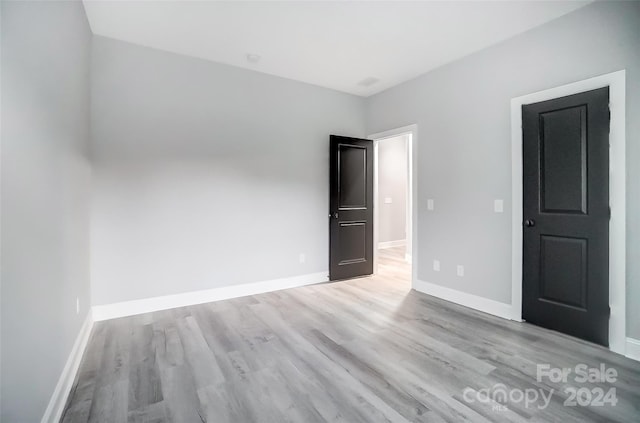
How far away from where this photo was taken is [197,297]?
348 centimetres

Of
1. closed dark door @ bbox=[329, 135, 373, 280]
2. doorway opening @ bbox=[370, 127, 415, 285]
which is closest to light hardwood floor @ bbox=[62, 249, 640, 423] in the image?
closed dark door @ bbox=[329, 135, 373, 280]

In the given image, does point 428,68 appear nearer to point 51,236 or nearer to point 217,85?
point 217,85

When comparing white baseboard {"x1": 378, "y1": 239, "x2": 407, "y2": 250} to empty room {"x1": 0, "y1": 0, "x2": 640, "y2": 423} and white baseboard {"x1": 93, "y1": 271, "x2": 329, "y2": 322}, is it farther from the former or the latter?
white baseboard {"x1": 93, "y1": 271, "x2": 329, "y2": 322}

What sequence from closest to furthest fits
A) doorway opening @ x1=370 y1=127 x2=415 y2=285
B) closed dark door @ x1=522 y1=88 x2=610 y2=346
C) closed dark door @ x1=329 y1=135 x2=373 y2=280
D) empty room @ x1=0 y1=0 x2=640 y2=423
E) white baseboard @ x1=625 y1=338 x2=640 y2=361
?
empty room @ x1=0 y1=0 x2=640 y2=423 < white baseboard @ x1=625 y1=338 x2=640 y2=361 < closed dark door @ x1=522 y1=88 x2=610 y2=346 < closed dark door @ x1=329 y1=135 x2=373 y2=280 < doorway opening @ x1=370 y1=127 x2=415 y2=285

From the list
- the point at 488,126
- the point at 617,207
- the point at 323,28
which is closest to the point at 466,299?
the point at 617,207

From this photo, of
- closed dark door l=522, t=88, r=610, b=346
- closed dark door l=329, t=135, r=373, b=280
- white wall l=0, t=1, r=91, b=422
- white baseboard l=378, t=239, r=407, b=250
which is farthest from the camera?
white baseboard l=378, t=239, r=407, b=250

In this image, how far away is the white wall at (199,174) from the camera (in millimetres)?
3041

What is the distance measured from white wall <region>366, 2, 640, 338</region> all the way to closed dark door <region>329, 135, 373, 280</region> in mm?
681

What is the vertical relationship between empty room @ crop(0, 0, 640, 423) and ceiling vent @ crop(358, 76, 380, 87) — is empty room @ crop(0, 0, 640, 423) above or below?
below

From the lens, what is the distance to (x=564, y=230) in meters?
2.62

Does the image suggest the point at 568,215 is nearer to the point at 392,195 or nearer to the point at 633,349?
the point at 633,349

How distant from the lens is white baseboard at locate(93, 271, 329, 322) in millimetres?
3043

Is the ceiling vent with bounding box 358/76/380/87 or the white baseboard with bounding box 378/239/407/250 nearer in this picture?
the ceiling vent with bounding box 358/76/380/87

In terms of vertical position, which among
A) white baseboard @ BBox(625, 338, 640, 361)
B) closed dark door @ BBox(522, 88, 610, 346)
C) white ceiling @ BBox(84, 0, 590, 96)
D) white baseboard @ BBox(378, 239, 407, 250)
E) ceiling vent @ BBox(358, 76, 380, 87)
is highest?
ceiling vent @ BBox(358, 76, 380, 87)
